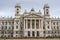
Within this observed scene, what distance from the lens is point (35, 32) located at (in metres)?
89.7

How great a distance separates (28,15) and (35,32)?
Answer: 8.91 metres

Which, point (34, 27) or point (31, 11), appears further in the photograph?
point (31, 11)

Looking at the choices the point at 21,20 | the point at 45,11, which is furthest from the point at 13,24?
the point at 45,11

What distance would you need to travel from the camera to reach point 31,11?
96.6 m

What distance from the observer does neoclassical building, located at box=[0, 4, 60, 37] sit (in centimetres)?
9012

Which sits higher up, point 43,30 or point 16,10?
point 16,10

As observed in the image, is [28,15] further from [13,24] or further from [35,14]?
[13,24]

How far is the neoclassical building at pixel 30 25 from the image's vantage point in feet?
296

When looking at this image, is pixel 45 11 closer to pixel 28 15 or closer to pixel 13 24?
pixel 28 15

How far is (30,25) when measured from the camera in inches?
3556

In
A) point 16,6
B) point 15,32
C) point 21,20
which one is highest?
point 16,6

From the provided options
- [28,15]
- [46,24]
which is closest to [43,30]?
[46,24]

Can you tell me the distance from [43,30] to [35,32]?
4.24m

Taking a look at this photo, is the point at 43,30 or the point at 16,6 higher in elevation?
the point at 16,6
